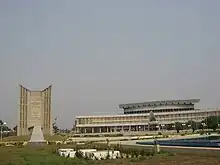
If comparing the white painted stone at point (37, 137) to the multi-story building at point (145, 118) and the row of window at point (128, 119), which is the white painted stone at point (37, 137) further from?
the row of window at point (128, 119)

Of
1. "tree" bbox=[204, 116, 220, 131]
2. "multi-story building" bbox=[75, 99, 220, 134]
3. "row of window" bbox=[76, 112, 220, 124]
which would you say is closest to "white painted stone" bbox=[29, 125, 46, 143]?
"tree" bbox=[204, 116, 220, 131]

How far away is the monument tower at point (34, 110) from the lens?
285 feet

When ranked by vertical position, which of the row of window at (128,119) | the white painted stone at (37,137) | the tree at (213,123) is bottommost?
the white painted stone at (37,137)

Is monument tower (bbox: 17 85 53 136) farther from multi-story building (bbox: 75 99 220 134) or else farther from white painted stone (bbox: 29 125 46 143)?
multi-story building (bbox: 75 99 220 134)

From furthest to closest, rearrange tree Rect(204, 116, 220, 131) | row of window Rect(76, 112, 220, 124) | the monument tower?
row of window Rect(76, 112, 220, 124) < the monument tower < tree Rect(204, 116, 220, 131)

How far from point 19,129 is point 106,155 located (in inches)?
2798

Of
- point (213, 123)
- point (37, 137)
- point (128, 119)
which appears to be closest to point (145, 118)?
point (128, 119)

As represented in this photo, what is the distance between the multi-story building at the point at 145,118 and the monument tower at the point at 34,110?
133ft

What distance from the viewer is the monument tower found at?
285ft

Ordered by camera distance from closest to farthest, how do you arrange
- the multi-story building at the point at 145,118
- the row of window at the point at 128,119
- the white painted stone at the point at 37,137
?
the white painted stone at the point at 37,137 < the multi-story building at the point at 145,118 < the row of window at the point at 128,119

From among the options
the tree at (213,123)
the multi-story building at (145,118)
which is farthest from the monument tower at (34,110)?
the multi-story building at (145,118)

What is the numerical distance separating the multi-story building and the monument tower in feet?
133

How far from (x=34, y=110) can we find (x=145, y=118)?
54.3 m

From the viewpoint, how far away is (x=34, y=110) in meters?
86.9
